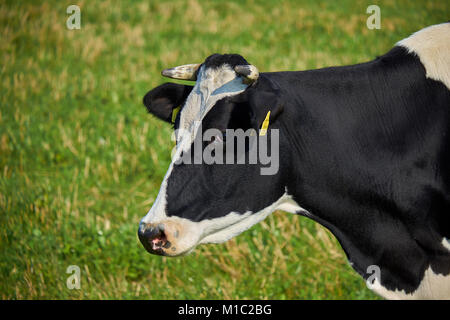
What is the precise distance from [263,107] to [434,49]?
1093mm

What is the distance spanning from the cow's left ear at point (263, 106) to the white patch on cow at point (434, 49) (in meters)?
0.89

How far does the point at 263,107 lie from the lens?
2.86 meters

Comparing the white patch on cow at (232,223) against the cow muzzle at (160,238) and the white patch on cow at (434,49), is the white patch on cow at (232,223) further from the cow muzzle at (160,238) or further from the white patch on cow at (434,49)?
the white patch on cow at (434,49)

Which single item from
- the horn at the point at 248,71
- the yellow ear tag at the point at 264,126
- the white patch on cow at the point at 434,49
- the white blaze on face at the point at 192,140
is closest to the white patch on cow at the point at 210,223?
the white blaze on face at the point at 192,140

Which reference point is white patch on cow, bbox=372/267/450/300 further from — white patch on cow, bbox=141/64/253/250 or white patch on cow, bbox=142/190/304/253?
white patch on cow, bbox=141/64/253/250

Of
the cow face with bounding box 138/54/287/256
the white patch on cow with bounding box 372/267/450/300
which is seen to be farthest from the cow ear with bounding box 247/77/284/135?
the white patch on cow with bounding box 372/267/450/300

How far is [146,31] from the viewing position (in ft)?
36.3

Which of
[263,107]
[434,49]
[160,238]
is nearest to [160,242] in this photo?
[160,238]

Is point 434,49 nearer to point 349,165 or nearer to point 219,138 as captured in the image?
point 349,165

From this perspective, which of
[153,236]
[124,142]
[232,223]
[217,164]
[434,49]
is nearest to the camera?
[153,236]

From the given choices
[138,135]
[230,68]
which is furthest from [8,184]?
[230,68]

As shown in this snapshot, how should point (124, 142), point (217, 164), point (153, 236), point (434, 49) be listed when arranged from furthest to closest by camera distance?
point (124, 142), point (434, 49), point (217, 164), point (153, 236)

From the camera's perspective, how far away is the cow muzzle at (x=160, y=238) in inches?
112

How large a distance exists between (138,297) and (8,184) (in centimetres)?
213
